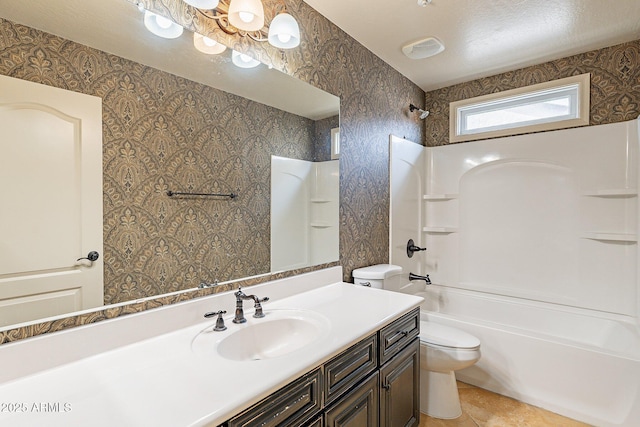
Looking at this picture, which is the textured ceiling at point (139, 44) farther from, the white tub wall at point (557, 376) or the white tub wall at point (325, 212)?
the white tub wall at point (557, 376)

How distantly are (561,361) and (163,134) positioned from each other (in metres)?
2.60

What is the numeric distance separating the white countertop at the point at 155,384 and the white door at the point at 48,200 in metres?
0.19

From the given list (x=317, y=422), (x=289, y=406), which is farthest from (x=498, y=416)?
(x=289, y=406)

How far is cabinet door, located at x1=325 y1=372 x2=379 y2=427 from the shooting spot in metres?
1.13

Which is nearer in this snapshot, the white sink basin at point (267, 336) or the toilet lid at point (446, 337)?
the white sink basin at point (267, 336)

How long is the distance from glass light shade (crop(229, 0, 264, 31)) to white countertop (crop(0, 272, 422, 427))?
131cm

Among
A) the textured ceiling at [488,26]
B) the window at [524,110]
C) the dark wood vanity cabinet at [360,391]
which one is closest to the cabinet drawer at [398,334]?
the dark wood vanity cabinet at [360,391]

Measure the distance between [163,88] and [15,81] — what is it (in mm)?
445

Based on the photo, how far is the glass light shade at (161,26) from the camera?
1.23 metres

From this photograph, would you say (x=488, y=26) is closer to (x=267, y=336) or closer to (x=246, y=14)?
(x=246, y=14)

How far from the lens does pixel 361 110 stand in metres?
2.32

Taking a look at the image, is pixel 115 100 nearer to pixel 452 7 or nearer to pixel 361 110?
pixel 361 110

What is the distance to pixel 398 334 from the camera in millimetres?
1522

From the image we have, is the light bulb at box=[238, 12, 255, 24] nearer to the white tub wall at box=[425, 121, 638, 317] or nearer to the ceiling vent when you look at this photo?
the ceiling vent
